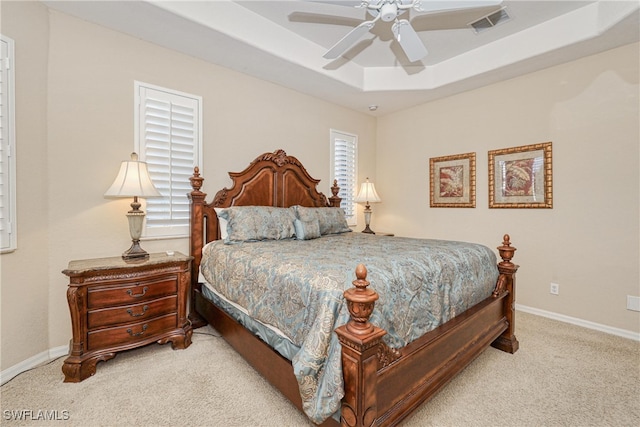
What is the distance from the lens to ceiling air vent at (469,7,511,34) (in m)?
2.87

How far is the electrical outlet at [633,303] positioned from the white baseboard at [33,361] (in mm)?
5147

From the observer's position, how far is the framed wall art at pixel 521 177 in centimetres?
335

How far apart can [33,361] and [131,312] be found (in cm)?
83

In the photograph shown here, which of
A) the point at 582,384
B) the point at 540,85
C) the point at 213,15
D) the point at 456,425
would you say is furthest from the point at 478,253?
the point at 213,15

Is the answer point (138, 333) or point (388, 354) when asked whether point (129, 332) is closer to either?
point (138, 333)

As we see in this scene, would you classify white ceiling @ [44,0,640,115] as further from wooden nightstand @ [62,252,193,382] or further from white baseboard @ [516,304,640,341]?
white baseboard @ [516,304,640,341]

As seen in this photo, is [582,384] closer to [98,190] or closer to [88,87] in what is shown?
[98,190]

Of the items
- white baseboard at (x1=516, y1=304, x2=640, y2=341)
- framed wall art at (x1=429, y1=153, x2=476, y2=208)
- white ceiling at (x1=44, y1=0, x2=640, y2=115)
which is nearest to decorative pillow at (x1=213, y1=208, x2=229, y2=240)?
white ceiling at (x1=44, y1=0, x2=640, y2=115)

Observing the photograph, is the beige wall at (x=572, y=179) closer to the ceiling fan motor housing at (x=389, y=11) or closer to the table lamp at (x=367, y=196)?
the table lamp at (x=367, y=196)

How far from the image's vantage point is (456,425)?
1.64 meters

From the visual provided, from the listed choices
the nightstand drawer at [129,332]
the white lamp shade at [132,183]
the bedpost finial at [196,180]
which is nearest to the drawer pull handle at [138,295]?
the nightstand drawer at [129,332]

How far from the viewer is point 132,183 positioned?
2.42 meters

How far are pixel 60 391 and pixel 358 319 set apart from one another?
211 cm

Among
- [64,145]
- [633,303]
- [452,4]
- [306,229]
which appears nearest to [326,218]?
[306,229]
